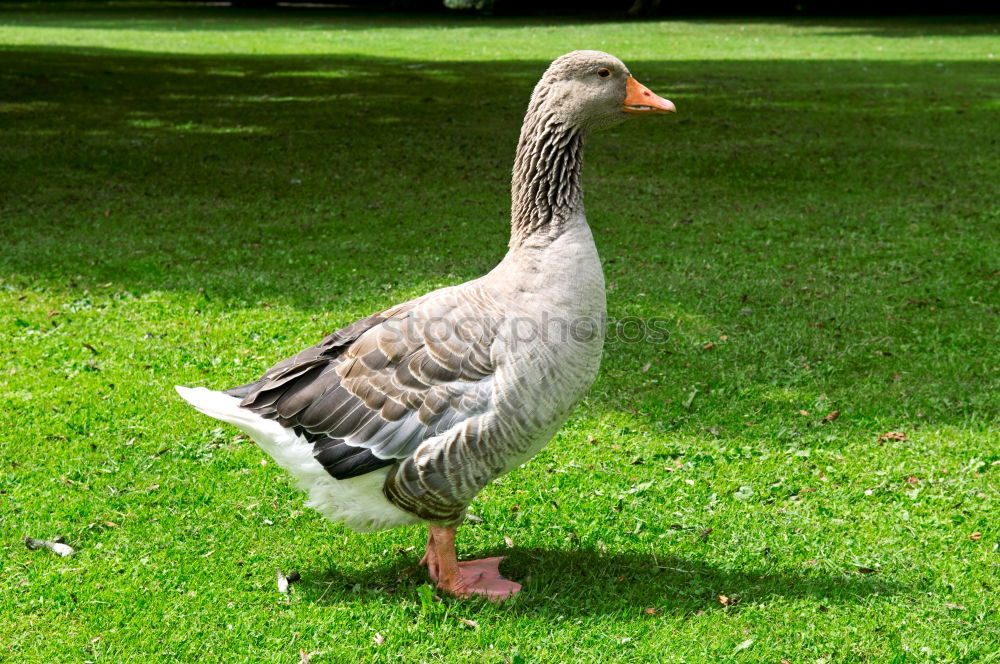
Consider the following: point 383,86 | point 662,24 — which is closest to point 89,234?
point 383,86

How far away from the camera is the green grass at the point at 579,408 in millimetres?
4645

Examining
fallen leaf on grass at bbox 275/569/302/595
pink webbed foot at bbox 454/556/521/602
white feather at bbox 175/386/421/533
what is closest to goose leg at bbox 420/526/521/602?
pink webbed foot at bbox 454/556/521/602

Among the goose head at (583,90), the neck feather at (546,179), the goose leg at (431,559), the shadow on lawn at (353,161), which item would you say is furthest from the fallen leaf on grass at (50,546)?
the shadow on lawn at (353,161)

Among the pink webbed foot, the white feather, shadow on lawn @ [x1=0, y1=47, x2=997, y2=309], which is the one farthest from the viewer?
shadow on lawn @ [x1=0, y1=47, x2=997, y2=309]

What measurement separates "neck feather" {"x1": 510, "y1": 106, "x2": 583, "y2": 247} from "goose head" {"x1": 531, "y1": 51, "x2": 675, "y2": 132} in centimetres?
4

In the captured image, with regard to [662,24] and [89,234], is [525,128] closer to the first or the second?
[89,234]

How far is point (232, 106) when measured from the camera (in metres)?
18.3

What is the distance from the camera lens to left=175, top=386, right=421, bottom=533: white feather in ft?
15.0

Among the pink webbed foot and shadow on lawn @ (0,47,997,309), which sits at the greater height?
shadow on lawn @ (0,47,997,309)

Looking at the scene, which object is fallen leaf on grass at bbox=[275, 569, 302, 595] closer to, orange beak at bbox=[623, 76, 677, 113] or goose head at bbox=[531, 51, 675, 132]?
goose head at bbox=[531, 51, 675, 132]

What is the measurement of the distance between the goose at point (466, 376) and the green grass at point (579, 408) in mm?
644

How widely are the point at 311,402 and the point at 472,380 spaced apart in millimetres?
799

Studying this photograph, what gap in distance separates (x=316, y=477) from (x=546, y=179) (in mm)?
1800

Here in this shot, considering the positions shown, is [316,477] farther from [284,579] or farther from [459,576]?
[459,576]
